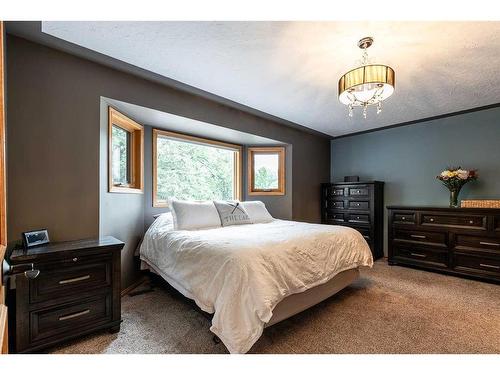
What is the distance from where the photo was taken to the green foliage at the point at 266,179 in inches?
171

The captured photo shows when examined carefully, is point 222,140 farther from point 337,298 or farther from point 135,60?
point 337,298

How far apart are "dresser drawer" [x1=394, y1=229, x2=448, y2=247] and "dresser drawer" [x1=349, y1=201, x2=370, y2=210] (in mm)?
588

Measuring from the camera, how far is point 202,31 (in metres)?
1.72

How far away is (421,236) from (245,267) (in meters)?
3.20

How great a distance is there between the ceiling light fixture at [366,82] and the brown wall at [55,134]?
2.02 meters

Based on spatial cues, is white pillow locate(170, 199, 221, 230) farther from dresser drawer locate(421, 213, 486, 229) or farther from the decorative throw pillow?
dresser drawer locate(421, 213, 486, 229)

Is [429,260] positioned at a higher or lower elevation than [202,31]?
lower

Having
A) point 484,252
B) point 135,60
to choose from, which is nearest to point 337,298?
point 484,252

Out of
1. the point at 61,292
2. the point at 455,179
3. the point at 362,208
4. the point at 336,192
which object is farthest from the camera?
the point at 336,192

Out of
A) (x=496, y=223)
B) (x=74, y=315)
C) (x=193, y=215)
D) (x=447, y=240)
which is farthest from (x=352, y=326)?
(x=496, y=223)

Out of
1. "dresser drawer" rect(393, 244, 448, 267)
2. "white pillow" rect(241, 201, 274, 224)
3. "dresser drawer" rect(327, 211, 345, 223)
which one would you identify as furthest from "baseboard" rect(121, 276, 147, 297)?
"dresser drawer" rect(393, 244, 448, 267)

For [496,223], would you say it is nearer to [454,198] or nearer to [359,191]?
[454,198]

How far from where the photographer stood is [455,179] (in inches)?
126
